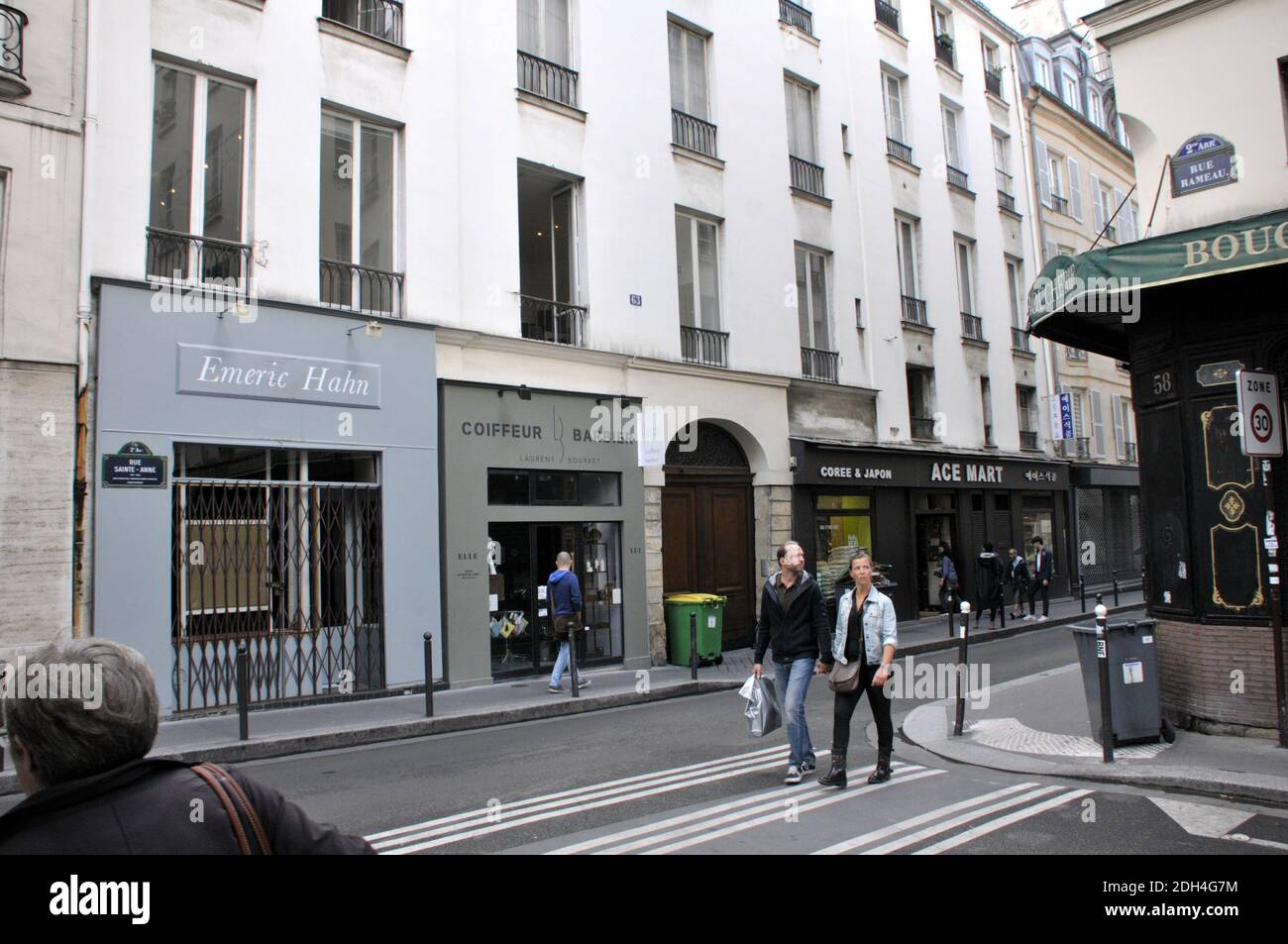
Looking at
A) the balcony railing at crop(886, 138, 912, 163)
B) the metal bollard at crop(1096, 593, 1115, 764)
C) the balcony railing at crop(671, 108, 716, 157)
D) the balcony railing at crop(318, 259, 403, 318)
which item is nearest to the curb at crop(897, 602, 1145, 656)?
the metal bollard at crop(1096, 593, 1115, 764)

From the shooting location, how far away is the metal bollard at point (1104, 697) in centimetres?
729

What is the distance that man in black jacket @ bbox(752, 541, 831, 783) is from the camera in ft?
23.1

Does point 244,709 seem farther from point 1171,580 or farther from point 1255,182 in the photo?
point 1255,182

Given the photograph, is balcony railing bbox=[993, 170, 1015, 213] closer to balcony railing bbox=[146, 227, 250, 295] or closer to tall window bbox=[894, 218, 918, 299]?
tall window bbox=[894, 218, 918, 299]

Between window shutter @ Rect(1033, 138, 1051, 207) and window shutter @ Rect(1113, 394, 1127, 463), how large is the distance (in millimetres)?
5567

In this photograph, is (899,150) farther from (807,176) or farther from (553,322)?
(553,322)

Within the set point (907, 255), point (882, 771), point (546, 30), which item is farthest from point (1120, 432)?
point (882, 771)

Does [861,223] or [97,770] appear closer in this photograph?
[97,770]

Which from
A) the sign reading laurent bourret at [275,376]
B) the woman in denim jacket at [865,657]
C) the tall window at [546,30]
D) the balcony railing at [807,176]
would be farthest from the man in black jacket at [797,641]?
the balcony railing at [807,176]

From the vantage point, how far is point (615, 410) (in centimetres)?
1488

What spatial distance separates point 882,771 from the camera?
23.1ft

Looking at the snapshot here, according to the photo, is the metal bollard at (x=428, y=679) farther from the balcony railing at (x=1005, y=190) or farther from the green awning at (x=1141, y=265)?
the balcony railing at (x=1005, y=190)
